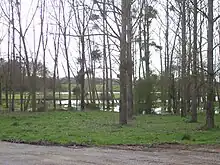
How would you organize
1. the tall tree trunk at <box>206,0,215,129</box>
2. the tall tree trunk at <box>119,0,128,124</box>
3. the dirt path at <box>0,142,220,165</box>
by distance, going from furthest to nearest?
Result: 1. the tall tree trunk at <box>119,0,128,124</box>
2. the tall tree trunk at <box>206,0,215,129</box>
3. the dirt path at <box>0,142,220,165</box>

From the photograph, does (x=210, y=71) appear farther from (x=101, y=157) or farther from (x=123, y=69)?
(x=101, y=157)

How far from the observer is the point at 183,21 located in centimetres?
2617

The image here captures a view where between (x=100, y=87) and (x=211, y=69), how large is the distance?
3508 cm

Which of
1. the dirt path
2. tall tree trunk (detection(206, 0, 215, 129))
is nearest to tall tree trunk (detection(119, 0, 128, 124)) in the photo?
tall tree trunk (detection(206, 0, 215, 129))

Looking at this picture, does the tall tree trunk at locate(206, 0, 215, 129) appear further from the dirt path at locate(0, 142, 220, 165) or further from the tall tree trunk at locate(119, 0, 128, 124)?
the dirt path at locate(0, 142, 220, 165)

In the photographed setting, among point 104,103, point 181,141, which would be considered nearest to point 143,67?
point 104,103

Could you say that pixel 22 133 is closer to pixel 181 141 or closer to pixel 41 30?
pixel 181 141

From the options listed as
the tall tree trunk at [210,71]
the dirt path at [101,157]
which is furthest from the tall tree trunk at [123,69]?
the dirt path at [101,157]

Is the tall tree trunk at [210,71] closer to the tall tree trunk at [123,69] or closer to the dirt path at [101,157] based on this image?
the tall tree trunk at [123,69]

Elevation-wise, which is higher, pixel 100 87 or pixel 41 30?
pixel 41 30

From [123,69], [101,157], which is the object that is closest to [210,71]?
[123,69]

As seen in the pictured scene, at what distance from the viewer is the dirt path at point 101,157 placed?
980 centimetres

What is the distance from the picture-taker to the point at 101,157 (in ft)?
34.8

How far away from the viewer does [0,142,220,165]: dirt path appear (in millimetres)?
9805
